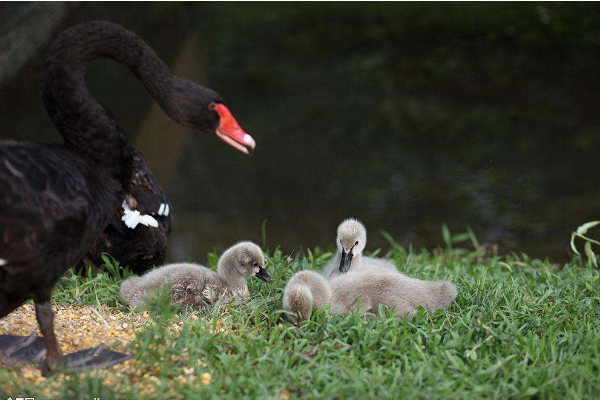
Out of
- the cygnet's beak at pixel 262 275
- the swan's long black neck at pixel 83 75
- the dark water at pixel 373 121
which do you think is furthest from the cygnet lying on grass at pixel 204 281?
the dark water at pixel 373 121

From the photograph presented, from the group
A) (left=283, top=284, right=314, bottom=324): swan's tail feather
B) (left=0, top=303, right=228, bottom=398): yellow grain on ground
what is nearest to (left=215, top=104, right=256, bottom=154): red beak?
(left=283, top=284, right=314, bottom=324): swan's tail feather

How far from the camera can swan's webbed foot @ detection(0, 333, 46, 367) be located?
3.48 meters

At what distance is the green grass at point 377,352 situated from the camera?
3268 millimetres

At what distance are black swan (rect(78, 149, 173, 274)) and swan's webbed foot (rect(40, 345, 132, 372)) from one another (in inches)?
52.2

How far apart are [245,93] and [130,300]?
5950mm

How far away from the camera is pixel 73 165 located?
133 inches

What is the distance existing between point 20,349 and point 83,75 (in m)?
1.19

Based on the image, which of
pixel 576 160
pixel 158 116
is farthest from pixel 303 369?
pixel 158 116

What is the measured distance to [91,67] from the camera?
10.4 metres

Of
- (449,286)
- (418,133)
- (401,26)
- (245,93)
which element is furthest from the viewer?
(401,26)

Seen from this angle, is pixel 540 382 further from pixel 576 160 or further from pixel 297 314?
pixel 576 160

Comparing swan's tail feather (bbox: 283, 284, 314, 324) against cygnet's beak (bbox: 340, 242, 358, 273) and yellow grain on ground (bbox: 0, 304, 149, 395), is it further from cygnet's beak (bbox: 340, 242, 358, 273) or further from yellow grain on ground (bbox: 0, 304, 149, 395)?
yellow grain on ground (bbox: 0, 304, 149, 395)

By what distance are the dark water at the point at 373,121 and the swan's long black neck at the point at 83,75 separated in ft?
9.64

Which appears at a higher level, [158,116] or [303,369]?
[158,116]
